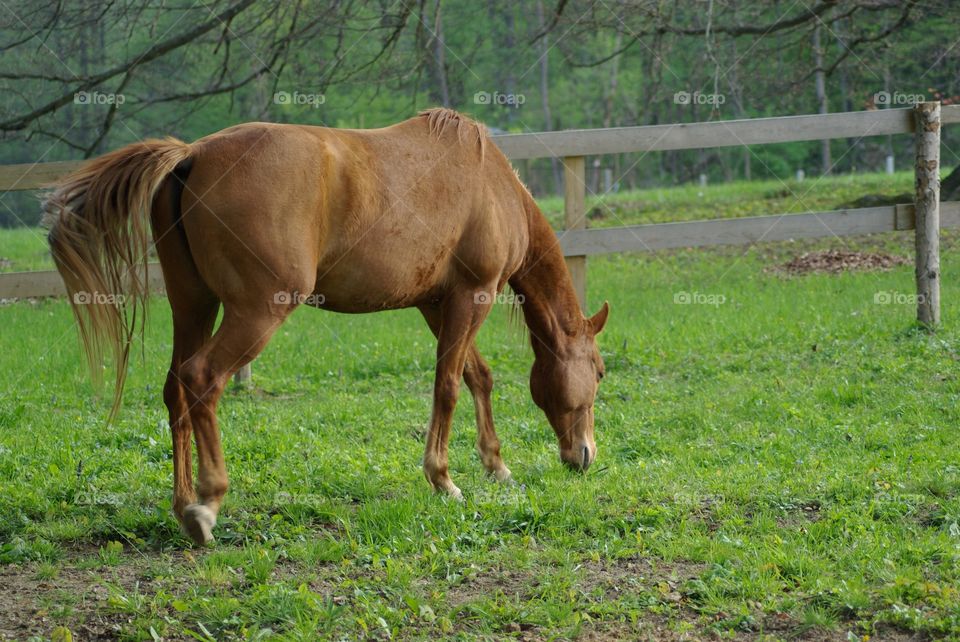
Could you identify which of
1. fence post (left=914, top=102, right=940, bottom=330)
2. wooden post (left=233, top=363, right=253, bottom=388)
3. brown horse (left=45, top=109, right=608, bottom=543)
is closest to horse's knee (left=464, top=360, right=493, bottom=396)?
brown horse (left=45, top=109, right=608, bottom=543)

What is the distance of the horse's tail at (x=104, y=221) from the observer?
3.81 m

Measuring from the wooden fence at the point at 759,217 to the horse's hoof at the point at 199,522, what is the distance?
3.99 m

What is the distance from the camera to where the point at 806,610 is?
3.20m

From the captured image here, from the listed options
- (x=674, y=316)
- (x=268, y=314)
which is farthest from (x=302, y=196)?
(x=674, y=316)

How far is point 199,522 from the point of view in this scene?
3.87m

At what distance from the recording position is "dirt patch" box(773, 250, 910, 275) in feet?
36.0

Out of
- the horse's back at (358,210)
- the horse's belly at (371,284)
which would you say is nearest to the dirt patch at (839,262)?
the horse's back at (358,210)

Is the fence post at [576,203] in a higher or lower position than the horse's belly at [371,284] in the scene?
higher

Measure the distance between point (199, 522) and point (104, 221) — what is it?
1.26 metres

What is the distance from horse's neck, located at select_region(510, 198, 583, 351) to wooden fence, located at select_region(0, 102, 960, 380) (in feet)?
7.55
